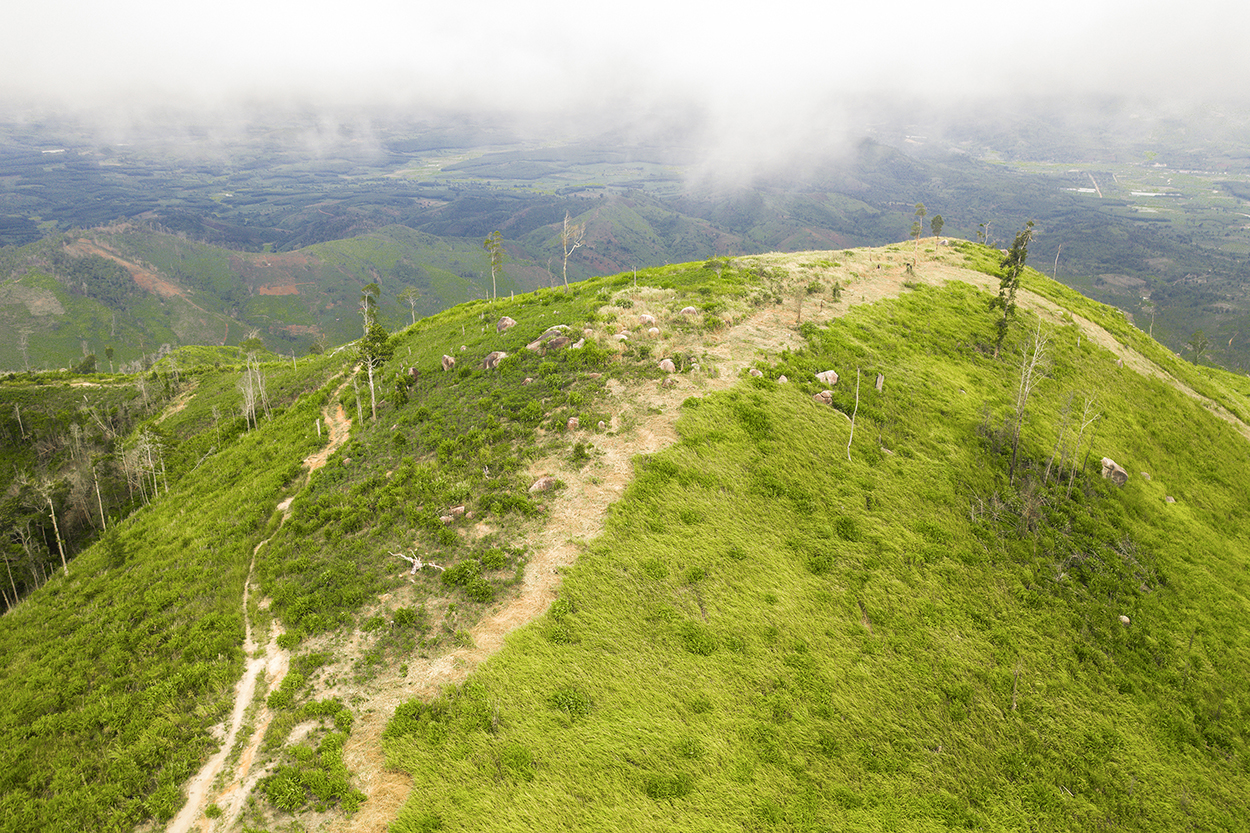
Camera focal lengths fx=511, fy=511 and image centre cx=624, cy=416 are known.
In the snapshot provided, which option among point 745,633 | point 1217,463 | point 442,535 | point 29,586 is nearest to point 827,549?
point 745,633

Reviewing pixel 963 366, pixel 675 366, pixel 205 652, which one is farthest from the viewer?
pixel 963 366

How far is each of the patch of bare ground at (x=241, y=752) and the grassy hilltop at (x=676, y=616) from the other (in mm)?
140

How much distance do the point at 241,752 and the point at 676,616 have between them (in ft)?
62.8

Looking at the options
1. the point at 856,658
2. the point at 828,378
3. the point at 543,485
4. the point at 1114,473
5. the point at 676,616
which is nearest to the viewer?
the point at 856,658

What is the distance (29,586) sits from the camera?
67.6 meters

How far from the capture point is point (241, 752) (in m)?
21.2

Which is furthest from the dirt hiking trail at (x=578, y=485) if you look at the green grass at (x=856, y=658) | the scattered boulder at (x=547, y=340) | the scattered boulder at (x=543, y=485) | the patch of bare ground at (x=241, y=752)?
the scattered boulder at (x=547, y=340)

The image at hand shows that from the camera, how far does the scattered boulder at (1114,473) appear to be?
129ft

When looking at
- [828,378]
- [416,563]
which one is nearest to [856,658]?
[416,563]

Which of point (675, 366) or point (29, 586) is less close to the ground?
point (675, 366)

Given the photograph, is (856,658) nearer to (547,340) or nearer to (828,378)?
(828,378)

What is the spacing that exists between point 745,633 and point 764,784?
6164 mm

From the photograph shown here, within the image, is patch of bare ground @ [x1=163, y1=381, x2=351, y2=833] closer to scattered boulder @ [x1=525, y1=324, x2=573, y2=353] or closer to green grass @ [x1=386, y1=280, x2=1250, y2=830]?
green grass @ [x1=386, y1=280, x2=1250, y2=830]

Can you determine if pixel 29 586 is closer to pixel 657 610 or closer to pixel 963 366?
pixel 657 610
